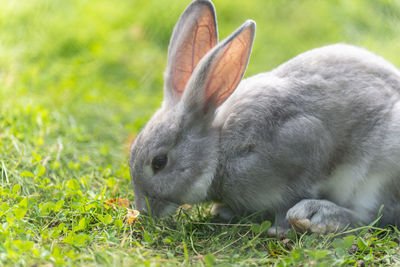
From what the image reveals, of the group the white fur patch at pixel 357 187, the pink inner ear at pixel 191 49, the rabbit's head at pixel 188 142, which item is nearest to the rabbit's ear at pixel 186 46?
the pink inner ear at pixel 191 49

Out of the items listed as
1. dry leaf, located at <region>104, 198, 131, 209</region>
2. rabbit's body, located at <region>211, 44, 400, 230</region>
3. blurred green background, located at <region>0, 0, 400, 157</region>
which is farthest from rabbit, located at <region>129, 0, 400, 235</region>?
blurred green background, located at <region>0, 0, 400, 157</region>

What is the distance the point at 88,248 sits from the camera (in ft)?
12.0

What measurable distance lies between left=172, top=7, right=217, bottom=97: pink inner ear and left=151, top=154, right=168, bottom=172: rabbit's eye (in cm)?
68

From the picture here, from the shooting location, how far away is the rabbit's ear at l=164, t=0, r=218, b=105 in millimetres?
4633

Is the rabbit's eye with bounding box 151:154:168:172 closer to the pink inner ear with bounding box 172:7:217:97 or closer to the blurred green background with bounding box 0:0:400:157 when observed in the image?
the pink inner ear with bounding box 172:7:217:97

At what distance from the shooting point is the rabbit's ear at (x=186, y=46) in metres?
4.63

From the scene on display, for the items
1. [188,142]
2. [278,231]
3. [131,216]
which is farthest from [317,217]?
[131,216]

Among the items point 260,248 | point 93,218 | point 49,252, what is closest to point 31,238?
point 49,252

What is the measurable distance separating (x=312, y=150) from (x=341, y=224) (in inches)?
23.3

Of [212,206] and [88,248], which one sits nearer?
[88,248]

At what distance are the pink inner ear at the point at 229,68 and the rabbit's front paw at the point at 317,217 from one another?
1041 millimetres

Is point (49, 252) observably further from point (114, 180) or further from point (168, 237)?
point (114, 180)

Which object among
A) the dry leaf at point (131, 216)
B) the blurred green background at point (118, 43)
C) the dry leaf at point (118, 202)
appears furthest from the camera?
the blurred green background at point (118, 43)

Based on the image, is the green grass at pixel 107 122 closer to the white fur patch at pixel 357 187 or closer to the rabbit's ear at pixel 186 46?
the white fur patch at pixel 357 187
